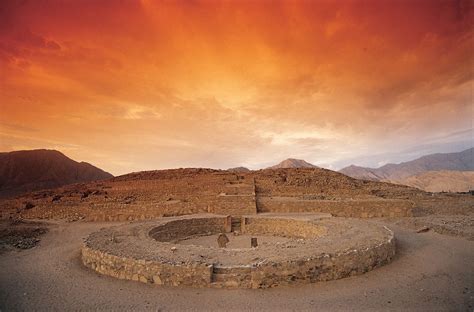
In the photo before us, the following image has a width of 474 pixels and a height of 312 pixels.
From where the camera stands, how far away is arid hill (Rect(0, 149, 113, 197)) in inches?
2185

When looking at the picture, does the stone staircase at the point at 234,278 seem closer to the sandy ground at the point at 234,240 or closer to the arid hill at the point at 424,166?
the sandy ground at the point at 234,240

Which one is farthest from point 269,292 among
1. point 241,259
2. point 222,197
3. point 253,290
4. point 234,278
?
point 222,197

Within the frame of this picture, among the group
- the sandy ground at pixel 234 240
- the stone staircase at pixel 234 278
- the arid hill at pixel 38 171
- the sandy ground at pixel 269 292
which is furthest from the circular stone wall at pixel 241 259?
the arid hill at pixel 38 171

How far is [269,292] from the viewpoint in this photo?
8.74 meters

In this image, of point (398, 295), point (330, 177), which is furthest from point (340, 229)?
point (330, 177)

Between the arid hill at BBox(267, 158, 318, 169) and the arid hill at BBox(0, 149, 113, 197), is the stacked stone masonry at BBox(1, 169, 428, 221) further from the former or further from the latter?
the arid hill at BBox(267, 158, 318, 169)

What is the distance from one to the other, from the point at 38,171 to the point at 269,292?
218ft

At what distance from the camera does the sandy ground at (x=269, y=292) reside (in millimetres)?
8062

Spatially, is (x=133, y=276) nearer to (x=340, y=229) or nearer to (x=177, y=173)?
(x=340, y=229)

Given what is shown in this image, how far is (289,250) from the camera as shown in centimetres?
1070

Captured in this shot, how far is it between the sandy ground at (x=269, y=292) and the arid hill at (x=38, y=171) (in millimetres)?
51711

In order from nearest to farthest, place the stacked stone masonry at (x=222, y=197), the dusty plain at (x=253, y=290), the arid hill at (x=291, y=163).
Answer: the dusty plain at (x=253, y=290)
the stacked stone masonry at (x=222, y=197)
the arid hill at (x=291, y=163)

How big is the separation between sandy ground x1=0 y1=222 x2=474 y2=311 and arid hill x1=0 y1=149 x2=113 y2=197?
51.7 meters

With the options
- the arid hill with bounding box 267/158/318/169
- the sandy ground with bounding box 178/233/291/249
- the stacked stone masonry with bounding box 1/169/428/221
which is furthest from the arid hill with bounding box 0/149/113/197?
the arid hill with bounding box 267/158/318/169
